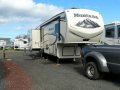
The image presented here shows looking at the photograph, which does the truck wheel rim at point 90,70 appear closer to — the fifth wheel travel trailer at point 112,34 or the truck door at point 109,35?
the fifth wheel travel trailer at point 112,34

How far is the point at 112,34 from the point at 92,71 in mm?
7716

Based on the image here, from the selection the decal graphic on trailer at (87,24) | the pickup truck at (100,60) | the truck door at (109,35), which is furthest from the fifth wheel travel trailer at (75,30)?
the truck door at (109,35)

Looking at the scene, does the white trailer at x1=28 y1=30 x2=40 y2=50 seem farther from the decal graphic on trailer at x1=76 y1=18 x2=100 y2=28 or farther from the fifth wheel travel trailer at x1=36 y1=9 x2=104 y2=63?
the decal graphic on trailer at x1=76 y1=18 x2=100 y2=28

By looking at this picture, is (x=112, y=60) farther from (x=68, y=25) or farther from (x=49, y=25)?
(x=49, y=25)

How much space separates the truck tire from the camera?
7828 millimetres

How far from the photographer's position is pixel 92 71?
8195 millimetres

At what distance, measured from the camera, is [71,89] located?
6629mm

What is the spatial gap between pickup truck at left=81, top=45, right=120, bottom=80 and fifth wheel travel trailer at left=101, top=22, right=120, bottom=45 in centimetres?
629

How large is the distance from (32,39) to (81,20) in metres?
7.66

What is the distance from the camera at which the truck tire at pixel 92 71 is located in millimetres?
7828

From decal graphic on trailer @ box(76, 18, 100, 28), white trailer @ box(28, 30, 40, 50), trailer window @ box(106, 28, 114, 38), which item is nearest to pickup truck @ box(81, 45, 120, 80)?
decal graphic on trailer @ box(76, 18, 100, 28)

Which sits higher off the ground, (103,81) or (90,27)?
(90,27)

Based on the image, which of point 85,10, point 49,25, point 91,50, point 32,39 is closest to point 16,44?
point 32,39

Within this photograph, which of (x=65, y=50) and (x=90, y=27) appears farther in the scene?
(x=65, y=50)
